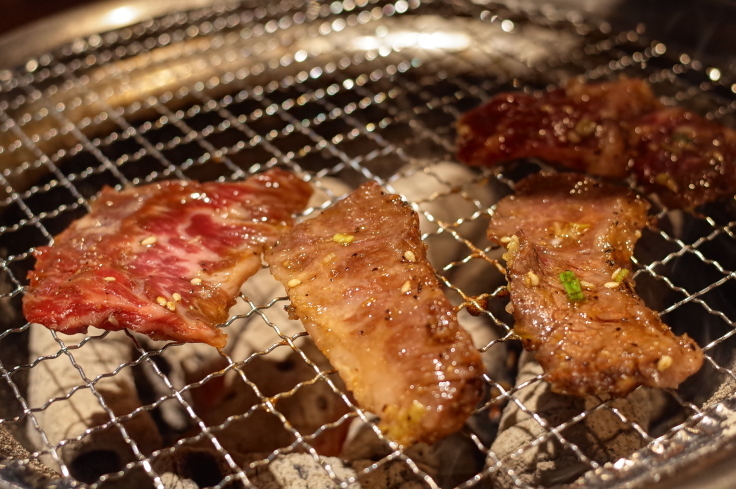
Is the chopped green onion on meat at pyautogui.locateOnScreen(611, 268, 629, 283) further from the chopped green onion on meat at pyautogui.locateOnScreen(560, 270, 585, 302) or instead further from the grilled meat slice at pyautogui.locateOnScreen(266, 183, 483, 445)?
the grilled meat slice at pyautogui.locateOnScreen(266, 183, 483, 445)

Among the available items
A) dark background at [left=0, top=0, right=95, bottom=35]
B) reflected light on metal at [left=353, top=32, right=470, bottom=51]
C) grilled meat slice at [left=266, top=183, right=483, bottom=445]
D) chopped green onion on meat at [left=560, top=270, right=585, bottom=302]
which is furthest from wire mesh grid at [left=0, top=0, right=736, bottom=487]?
dark background at [left=0, top=0, right=95, bottom=35]

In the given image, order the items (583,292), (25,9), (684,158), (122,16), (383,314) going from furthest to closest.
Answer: (25,9), (122,16), (684,158), (583,292), (383,314)

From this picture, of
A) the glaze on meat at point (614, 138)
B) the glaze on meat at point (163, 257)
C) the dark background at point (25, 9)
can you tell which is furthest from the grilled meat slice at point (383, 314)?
the dark background at point (25, 9)

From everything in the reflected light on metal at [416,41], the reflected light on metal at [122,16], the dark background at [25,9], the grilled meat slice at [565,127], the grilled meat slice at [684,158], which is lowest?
the grilled meat slice at [684,158]

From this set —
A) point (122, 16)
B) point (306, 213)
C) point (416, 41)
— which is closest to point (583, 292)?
point (306, 213)

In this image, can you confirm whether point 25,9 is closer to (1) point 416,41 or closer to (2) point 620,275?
(1) point 416,41

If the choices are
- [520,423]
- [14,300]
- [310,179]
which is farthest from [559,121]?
[14,300]

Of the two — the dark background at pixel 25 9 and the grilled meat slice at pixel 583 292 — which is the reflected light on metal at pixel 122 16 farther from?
the grilled meat slice at pixel 583 292
